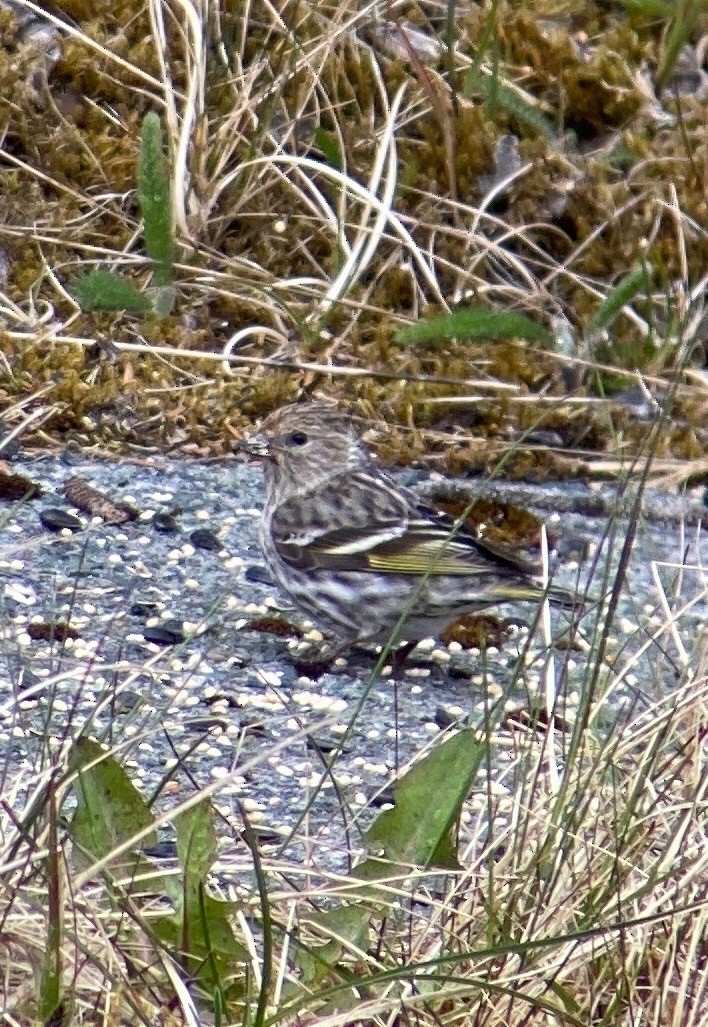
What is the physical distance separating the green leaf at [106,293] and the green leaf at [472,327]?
89 cm

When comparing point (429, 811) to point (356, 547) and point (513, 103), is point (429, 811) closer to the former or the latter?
point (356, 547)

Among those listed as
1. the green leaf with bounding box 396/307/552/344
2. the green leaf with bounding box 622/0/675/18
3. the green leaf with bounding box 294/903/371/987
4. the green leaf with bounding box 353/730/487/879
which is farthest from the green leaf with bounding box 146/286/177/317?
the green leaf with bounding box 294/903/371/987

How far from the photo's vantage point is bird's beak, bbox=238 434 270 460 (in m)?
5.68

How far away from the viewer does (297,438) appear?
5.73m

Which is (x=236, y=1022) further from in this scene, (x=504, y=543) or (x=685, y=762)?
(x=504, y=543)

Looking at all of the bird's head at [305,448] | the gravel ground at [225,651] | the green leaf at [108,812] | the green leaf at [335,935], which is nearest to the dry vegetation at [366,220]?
the gravel ground at [225,651]

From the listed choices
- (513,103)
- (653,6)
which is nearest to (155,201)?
(513,103)

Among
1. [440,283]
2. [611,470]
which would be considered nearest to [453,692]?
[611,470]

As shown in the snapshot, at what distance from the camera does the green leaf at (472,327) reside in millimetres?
6223

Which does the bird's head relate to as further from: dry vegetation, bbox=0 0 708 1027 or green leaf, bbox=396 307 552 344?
green leaf, bbox=396 307 552 344

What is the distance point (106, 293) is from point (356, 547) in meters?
1.45

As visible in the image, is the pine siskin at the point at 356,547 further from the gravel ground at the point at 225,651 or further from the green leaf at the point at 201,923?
the green leaf at the point at 201,923

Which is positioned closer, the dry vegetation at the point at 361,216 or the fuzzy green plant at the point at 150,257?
the fuzzy green plant at the point at 150,257

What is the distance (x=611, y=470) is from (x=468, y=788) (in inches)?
124
